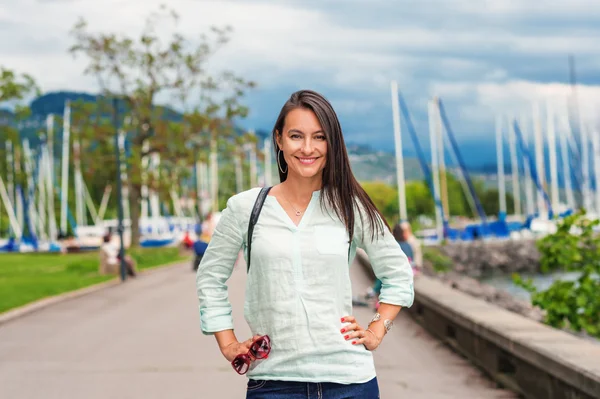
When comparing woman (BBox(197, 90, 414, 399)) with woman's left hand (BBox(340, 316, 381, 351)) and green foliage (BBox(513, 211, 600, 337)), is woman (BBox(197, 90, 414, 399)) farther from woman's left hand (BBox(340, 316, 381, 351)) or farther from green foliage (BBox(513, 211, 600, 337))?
green foliage (BBox(513, 211, 600, 337))

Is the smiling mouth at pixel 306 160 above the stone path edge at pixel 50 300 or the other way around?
above

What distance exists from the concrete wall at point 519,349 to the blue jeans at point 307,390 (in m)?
3.29

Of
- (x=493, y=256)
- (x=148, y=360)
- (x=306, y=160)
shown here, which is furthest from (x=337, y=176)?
(x=493, y=256)

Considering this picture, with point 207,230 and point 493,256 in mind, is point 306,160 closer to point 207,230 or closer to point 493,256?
point 207,230

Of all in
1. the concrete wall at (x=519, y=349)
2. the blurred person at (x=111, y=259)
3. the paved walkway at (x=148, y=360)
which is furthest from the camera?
the blurred person at (x=111, y=259)

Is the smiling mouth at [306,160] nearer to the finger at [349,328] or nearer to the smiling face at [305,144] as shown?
the smiling face at [305,144]

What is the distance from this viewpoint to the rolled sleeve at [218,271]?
3.58 m

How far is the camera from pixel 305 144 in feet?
11.8

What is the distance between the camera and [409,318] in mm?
16031

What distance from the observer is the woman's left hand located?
3479 millimetres

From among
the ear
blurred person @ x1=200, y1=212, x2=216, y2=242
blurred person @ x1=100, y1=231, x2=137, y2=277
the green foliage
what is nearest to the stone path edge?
blurred person @ x1=100, y1=231, x2=137, y2=277

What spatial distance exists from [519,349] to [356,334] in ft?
17.0

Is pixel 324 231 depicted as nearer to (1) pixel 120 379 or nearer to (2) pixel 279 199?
(2) pixel 279 199

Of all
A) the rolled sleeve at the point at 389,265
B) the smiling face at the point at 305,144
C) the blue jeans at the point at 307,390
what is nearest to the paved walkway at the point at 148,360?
the rolled sleeve at the point at 389,265
